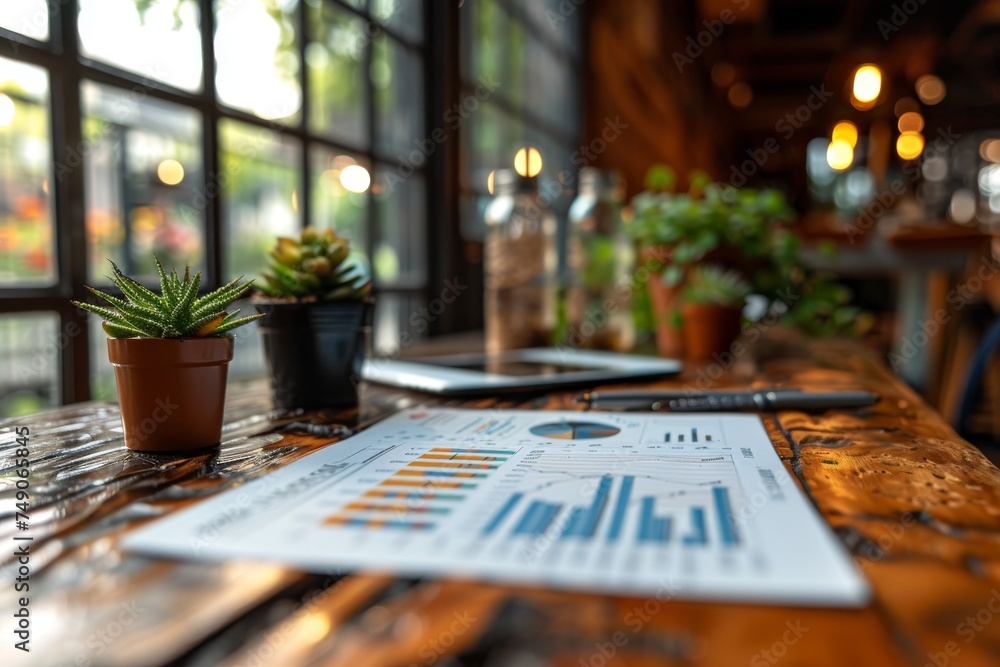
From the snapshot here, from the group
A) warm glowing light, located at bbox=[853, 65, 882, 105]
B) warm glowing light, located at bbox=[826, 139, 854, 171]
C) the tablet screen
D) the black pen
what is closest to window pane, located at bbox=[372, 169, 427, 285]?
the tablet screen

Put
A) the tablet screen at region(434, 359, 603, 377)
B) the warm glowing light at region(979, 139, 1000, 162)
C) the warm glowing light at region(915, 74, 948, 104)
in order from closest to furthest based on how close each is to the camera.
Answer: the tablet screen at region(434, 359, 603, 377)
the warm glowing light at region(915, 74, 948, 104)
the warm glowing light at region(979, 139, 1000, 162)

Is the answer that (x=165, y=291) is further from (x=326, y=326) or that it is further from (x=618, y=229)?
(x=618, y=229)

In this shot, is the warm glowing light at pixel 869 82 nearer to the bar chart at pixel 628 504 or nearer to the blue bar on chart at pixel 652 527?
the bar chart at pixel 628 504

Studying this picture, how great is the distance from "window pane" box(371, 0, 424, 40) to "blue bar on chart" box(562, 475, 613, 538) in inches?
59.6

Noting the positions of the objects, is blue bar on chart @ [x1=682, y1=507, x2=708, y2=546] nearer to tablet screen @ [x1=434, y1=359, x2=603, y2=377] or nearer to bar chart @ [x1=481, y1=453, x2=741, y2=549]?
bar chart @ [x1=481, y1=453, x2=741, y2=549]

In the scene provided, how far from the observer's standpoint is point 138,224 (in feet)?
3.87

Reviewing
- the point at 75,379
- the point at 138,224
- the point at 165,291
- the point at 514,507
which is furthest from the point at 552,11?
the point at 514,507

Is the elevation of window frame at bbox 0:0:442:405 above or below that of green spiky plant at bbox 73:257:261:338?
above

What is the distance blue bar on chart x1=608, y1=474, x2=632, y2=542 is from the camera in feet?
1.24

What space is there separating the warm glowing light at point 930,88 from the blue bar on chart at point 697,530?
7.83 meters

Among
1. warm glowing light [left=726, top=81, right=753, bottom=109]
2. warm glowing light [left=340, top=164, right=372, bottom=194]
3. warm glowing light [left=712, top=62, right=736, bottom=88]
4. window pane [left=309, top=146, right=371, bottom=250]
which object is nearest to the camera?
window pane [left=309, top=146, right=371, bottom=250]

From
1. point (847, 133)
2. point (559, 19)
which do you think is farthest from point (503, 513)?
point (847, 133)

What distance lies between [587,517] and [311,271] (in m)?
0.49

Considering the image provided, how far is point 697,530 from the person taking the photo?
0.38m
